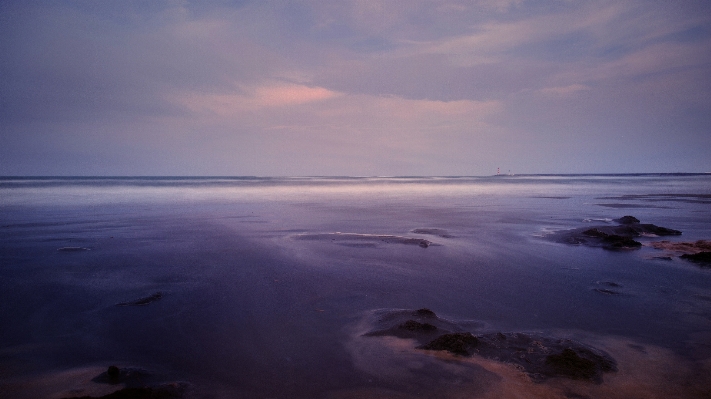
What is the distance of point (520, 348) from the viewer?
4715 mm

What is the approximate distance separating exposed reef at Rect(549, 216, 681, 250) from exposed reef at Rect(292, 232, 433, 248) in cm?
507

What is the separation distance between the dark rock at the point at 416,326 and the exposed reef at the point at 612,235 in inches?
349

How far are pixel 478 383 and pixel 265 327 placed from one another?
3.17 meters

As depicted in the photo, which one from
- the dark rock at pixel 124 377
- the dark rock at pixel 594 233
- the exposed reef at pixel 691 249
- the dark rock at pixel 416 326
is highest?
the dark rock at pixel 594 233

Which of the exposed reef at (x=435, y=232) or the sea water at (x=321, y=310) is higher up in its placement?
the exposed reef at (x=435, y=232)

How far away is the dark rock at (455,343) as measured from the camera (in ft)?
15.2

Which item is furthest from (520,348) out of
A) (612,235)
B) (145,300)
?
(612,235)

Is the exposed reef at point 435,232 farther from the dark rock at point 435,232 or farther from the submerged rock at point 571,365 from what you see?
the submerged rock at point 571,365

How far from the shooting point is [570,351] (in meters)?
4.41

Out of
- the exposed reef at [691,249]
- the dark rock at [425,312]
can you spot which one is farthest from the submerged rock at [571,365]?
the exposed reef at [691,249]

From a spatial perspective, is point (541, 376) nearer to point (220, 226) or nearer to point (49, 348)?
point (49, 348)

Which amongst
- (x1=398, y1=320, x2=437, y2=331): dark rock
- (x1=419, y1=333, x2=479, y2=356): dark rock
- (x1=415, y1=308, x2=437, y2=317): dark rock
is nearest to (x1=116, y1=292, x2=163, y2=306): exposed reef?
(x1=398, y1=320, x2=437, y2=331): dark rock

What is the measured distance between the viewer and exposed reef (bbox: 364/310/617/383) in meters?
4.19

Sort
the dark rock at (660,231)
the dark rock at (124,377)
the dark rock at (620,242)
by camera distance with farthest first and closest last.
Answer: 1. the dark rock at (660,231)
2. the dark rock at (620,242)
3. the dark rock at (124,377)
